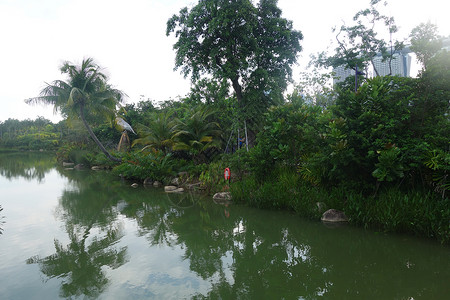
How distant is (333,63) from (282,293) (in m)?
12.0

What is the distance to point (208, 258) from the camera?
4.36 meters

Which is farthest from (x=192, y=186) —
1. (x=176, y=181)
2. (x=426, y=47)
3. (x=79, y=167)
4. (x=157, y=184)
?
(x=79, y=167)

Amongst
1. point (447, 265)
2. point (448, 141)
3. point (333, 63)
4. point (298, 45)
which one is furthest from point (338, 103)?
point (333, 63)

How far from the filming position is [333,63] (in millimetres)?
12938

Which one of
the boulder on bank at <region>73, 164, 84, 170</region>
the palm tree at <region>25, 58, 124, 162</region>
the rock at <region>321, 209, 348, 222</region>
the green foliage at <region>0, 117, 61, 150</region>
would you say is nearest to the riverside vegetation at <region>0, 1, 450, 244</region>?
the rock at <region>321, 209, 348, 222</region>

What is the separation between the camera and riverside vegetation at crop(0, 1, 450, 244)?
→ 5023mm

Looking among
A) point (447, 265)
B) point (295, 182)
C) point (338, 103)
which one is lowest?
point (447, 265)

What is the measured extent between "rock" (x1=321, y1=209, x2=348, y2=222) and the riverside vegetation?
14cm

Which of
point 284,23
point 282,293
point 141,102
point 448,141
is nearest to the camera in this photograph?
point 282,293

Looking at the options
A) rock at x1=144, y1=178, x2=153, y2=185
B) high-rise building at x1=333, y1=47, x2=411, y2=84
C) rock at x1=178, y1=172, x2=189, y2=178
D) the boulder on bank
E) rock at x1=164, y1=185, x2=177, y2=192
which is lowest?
rock at x1=164, y1=185, x2=177, y2=192

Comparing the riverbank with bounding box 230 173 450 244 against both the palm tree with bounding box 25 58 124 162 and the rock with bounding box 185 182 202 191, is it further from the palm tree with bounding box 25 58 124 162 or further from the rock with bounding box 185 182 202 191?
the palm tree with bounding box 25 58 124 162

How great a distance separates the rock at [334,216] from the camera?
5.88m

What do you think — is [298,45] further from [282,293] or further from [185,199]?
[282,293]

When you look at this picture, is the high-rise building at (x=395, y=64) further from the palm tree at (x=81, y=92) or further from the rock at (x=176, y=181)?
the palm tree at (x=81, y=92)
